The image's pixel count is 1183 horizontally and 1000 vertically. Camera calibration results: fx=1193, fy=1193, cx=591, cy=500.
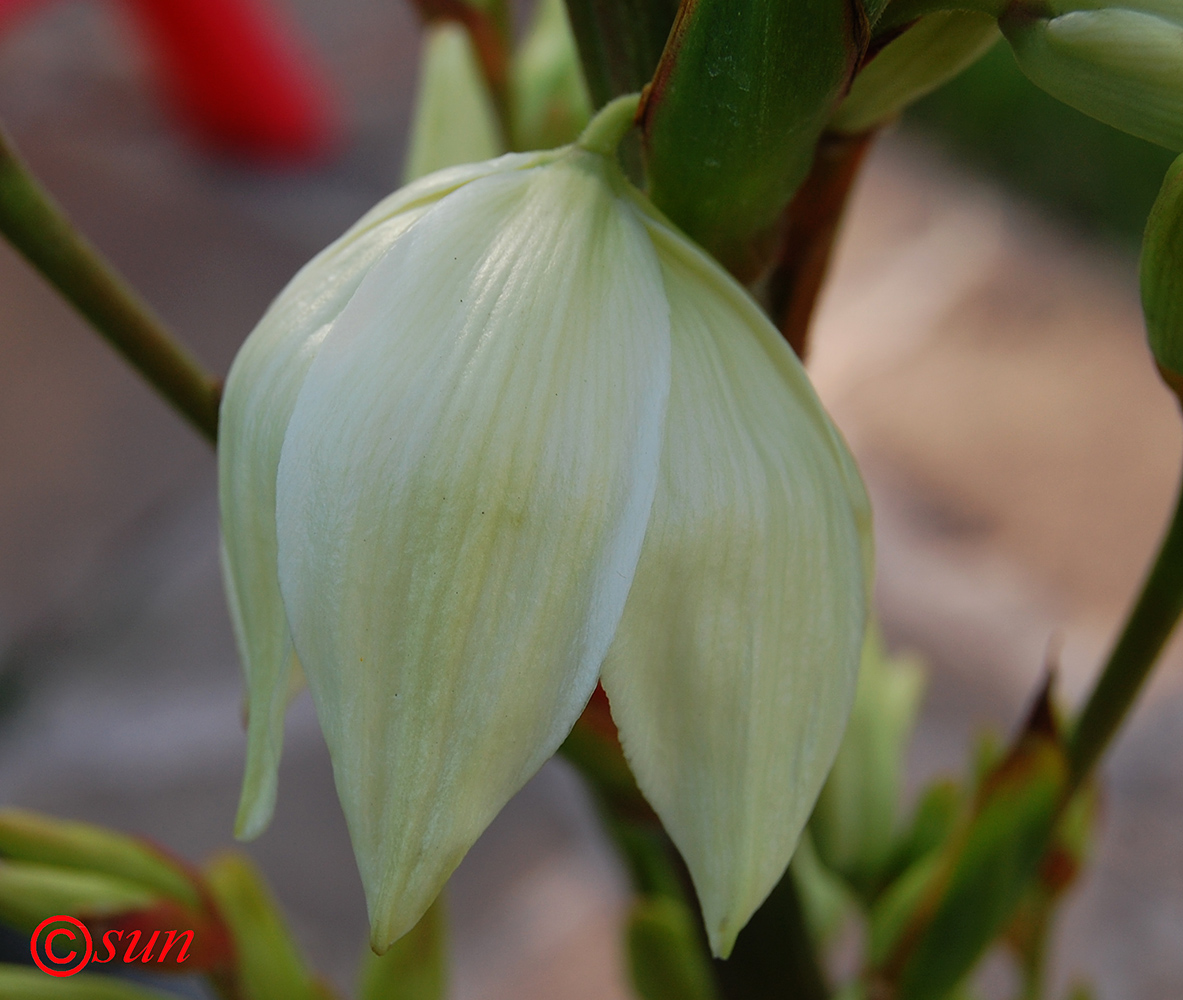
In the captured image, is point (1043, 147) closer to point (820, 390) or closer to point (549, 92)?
point (820, 390)

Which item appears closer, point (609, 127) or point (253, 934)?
point (609, 127)

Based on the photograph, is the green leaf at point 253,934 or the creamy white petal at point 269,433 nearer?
the creamy white petal at point 269,433

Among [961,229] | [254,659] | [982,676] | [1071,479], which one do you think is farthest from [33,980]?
[961,229]

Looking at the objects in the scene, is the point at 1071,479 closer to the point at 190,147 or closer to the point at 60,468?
the point at 60,468

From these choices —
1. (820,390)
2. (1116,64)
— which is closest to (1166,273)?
(1116,64)

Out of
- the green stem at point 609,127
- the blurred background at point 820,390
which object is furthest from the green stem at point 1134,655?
the blurred background at point 820,390

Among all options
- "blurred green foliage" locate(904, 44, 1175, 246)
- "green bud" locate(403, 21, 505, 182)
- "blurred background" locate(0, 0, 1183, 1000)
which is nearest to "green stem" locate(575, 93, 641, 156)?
"green bud" locate(403, 21, 505, 182)

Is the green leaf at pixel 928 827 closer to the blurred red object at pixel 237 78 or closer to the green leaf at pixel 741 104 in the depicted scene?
the green leaf at pixel 741 104
